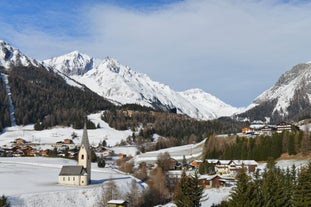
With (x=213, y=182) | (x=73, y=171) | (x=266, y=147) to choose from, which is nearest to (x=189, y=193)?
(x=73, y=171)

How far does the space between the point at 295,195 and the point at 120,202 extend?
23.0 metres

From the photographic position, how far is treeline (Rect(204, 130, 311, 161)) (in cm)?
12269

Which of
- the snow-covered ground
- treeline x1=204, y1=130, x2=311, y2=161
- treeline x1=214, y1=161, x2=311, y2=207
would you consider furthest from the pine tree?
treeline x1=204, y1=130, x2=311, y2=161

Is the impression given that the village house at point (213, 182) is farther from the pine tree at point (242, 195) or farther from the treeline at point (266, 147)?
the pine tree at point (242, 195)

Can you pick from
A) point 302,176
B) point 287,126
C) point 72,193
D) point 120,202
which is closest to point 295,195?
point 302,176

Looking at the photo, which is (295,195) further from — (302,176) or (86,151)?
(86,151)

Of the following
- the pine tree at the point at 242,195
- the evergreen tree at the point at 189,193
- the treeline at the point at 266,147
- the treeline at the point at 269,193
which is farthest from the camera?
the treeline at the point at 266,147

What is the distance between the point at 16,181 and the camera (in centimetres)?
7794

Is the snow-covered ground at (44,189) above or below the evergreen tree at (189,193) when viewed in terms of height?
below

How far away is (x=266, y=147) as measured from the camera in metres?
129

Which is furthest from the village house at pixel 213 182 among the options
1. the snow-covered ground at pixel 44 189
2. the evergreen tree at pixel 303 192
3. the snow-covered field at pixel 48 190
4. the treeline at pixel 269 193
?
the evergreen tree at pixel 303 192

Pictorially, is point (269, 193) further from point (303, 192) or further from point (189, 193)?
point (189, 193)

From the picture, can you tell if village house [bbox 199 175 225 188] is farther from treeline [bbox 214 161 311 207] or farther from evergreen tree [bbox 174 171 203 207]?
evergreen tree [bbox 174 171 203 207]

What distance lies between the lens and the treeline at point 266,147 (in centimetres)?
12269
